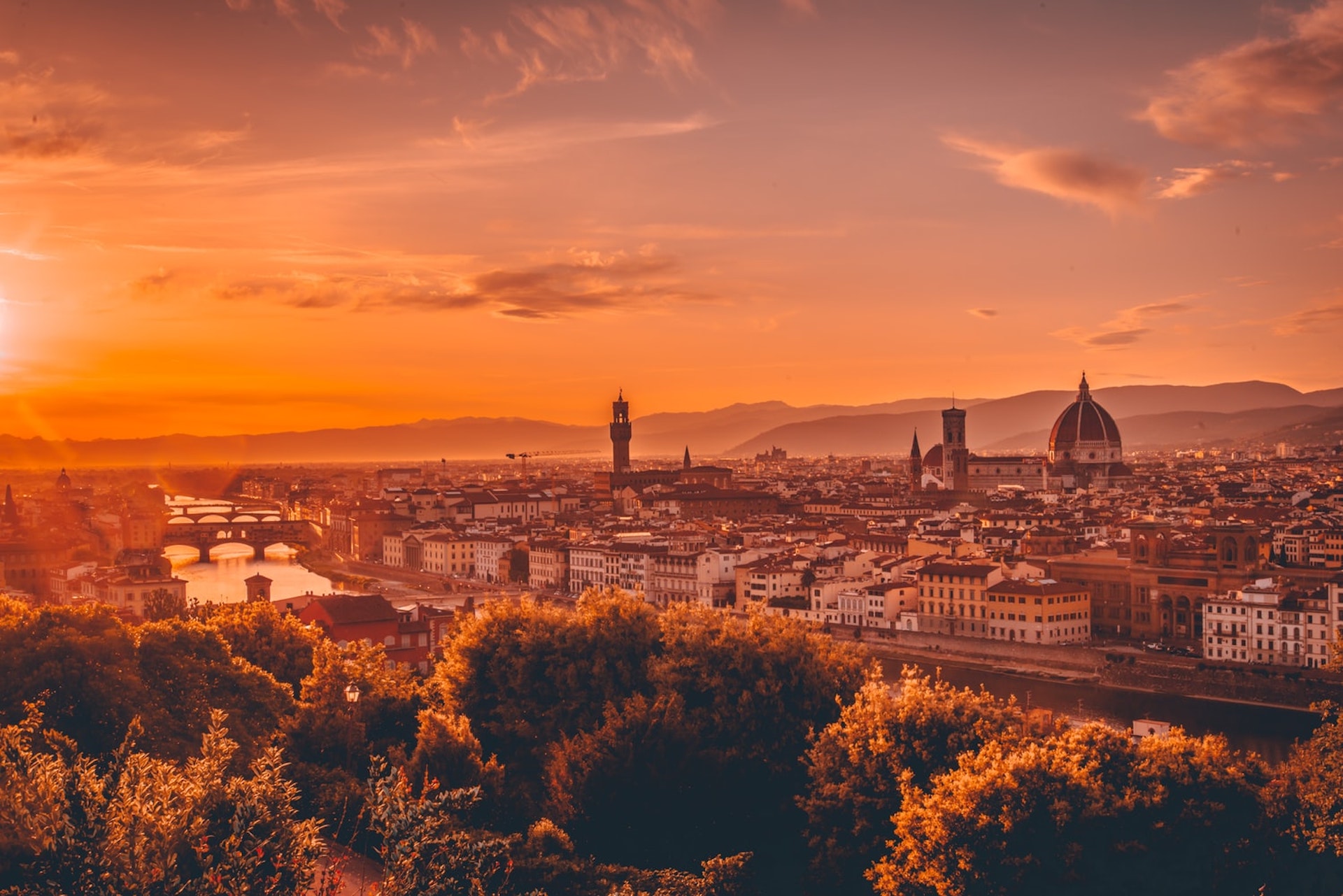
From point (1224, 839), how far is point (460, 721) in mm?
7541

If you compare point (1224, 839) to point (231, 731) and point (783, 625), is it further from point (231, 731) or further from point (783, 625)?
point (231, 731)

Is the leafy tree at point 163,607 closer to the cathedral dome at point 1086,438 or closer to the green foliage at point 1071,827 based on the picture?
the green foliage at point 1071,827

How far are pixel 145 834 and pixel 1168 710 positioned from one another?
2689cm

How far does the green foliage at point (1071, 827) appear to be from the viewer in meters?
11.7

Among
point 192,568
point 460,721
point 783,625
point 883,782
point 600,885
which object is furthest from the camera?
point 192,568

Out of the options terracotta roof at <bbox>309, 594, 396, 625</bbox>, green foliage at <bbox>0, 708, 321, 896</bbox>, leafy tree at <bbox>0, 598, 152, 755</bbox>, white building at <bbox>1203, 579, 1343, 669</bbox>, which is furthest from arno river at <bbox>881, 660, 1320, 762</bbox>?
green foliage at <bbox>0, 708, 321, 896</bbox>

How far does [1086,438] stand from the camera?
9531 centimetres

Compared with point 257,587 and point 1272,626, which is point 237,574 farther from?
point 1272,626

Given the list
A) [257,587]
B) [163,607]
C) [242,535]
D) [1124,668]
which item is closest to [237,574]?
[242,535]

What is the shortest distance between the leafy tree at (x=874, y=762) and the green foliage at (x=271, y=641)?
8.84 m

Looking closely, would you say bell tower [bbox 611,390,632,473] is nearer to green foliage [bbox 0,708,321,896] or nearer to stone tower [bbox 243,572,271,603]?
stone tower [bbox 243,572,271,603]

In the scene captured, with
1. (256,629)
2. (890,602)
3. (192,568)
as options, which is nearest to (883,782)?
(256,629)

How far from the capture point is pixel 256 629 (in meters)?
20.5

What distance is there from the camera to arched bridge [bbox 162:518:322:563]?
76.1 meters
